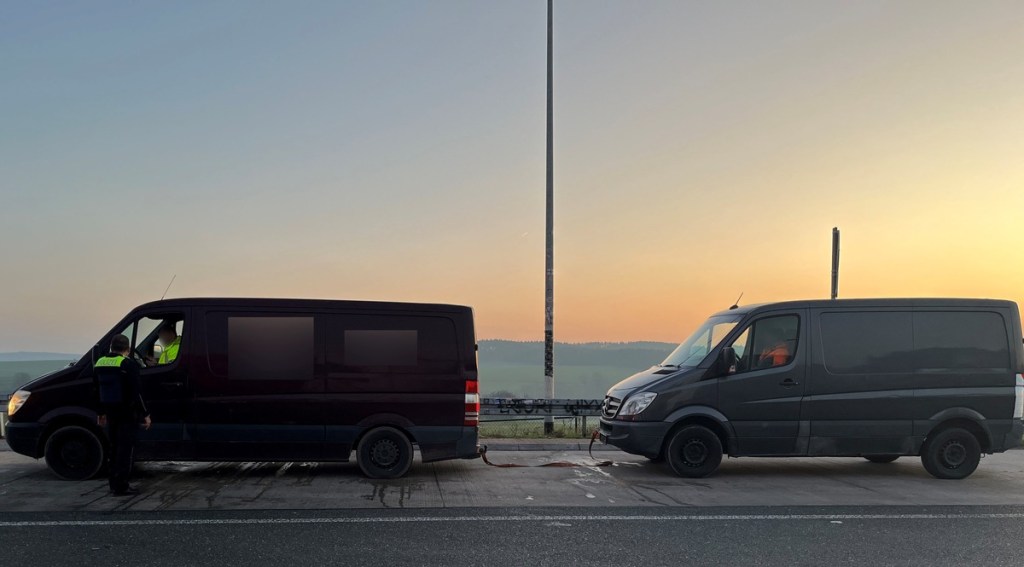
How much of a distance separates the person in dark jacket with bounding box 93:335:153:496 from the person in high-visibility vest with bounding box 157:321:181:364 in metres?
0.83

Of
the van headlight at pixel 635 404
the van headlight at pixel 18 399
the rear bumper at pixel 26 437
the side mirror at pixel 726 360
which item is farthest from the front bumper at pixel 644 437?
the van headlight at pixel 18 399

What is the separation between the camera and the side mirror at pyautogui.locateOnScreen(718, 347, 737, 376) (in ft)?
31.5

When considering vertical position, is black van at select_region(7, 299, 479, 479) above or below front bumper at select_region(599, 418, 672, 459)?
above

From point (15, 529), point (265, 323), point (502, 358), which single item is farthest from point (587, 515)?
point (502, 358)

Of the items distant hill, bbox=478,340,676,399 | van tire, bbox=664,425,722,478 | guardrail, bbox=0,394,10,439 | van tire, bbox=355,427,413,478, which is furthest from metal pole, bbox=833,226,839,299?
guardrail, bbox=0,394,10,439

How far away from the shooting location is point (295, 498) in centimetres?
796

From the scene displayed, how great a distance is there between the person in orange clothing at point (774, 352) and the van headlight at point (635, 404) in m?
1.47

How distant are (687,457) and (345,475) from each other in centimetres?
418

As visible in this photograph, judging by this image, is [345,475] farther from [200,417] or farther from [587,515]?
[587,515]

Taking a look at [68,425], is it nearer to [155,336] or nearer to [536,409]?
[155,336]

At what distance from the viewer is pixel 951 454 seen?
983 cm

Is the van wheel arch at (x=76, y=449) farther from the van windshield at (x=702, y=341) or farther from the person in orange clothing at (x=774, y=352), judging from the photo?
the person in orange clothing at (x=774, y=352)

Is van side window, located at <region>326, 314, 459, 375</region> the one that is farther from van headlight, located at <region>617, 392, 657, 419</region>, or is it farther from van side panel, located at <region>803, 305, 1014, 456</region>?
van side panel, located at <region>803, 305, 1014, 456</region>

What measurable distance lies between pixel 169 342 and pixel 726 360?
6654mm
